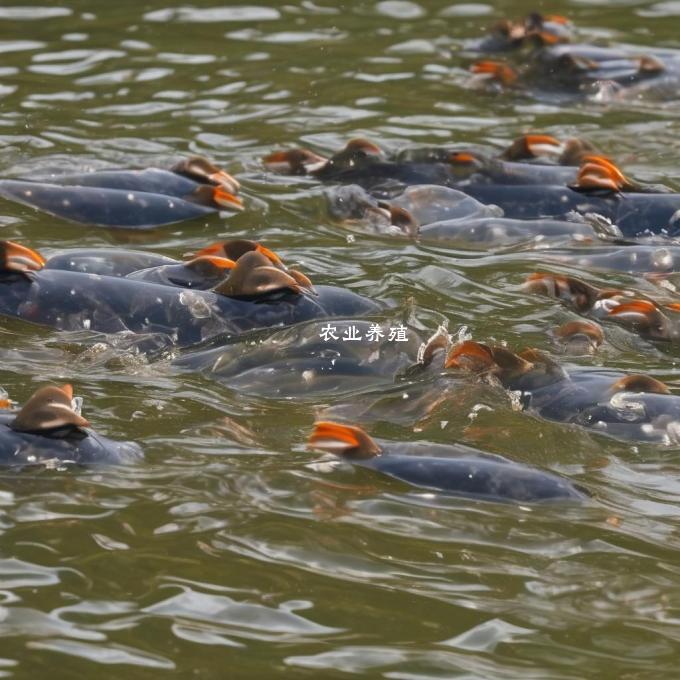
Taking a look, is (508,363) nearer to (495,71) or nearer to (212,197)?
(212,197)

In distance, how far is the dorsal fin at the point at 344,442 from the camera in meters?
6.18

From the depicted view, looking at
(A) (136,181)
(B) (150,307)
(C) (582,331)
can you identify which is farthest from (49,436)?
(A) (136,181)

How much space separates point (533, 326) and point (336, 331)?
3.84 ft

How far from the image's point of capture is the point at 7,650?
15.7 ft

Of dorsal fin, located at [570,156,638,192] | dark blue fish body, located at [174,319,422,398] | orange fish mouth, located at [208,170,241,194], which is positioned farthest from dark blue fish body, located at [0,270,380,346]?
dorsal fin, located at [570,156,638,192]

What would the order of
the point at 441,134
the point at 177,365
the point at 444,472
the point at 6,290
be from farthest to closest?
the point at 441,134
the point at 6,290
the point at 177,365
the point at 444,472

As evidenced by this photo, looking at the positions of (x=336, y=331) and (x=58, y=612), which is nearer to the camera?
(x=58, y=612)

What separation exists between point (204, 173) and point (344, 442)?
425 cm

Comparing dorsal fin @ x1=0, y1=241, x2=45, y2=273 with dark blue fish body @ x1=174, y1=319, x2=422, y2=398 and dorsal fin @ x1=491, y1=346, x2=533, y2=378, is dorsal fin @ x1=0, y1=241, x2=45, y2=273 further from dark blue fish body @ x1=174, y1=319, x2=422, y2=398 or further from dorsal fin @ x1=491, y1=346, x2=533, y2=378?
dorsal fin @ x1=491, y1=346, x2=533, y2=378

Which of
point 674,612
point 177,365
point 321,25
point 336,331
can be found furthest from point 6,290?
point 321,25

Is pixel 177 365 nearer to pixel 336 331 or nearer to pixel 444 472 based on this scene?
pixel 336 331

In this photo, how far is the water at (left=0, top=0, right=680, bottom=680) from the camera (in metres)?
4.92

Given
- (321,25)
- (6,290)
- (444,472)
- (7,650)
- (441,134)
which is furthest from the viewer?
(321,25)

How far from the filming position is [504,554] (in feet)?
18.3
